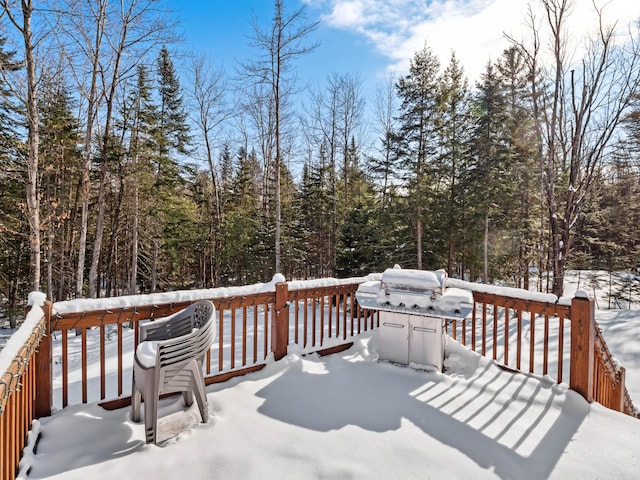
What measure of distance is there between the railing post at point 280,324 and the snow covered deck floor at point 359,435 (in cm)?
34

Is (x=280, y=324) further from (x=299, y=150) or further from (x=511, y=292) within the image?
(x=299, y=150)

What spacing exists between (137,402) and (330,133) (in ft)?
44.5

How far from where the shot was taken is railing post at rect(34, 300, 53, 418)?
2.27 m

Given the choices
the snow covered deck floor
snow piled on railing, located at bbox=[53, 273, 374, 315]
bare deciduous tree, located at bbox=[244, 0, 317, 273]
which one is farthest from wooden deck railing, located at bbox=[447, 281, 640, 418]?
bare deciduous tree, located at bbox=[244, 0, 317, 273]

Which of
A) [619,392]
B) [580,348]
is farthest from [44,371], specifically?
[619,392]

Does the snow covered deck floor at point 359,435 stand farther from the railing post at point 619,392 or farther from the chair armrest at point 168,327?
the railing post at point 619,392

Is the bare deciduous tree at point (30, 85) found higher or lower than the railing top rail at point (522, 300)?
higher

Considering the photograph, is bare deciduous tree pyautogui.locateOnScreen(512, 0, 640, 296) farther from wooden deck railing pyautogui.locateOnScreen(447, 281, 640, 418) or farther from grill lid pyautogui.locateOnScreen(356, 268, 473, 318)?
grill lid pyautogui.locateOnScreen(356, 268, 473, 318)

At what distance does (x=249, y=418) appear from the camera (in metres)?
2.47

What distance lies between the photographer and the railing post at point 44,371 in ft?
7.44

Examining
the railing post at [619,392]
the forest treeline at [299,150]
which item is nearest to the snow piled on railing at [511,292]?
the railing post at [619,392]

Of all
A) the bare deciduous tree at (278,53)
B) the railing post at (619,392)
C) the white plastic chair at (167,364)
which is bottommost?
the railing post at (619,392)

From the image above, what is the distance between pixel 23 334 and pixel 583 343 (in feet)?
12.8

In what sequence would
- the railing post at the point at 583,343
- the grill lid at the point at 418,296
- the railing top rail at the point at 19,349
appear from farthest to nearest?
the grill lid at the point at 418,296 → the railing post at the point at 583,343 → the railing top rail at the point at 19,349
